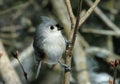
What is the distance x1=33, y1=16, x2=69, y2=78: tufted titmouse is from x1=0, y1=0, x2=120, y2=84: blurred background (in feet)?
4.15

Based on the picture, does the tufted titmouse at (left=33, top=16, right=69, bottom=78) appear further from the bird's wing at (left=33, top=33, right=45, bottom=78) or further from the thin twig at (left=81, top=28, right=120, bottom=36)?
the thin twig at (left=81, top=28, right=120, bottom=36)

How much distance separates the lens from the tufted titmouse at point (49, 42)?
1510 millimetres

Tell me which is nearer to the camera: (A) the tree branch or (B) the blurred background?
(A) the tree branch

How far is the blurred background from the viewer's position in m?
3.11

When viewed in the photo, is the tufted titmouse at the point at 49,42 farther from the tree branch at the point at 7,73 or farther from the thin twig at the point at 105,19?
the thin twig at the point at 105,19

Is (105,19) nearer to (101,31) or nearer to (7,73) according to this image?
(101,31)

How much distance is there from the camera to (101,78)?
326 centimetres

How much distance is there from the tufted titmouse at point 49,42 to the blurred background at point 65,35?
1.27 meters

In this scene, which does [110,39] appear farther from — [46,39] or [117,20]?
[46,39]

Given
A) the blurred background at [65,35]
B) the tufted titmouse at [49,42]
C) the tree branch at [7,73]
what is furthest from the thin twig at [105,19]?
the tufted titmouse at [49,42]

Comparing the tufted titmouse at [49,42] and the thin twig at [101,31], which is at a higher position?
the tufted titmouse at [49,42]

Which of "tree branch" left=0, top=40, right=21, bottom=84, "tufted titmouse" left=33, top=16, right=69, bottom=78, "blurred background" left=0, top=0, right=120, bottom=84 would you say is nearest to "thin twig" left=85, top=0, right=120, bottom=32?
"blurred background" left=0, top=0, right=120, bottom=84

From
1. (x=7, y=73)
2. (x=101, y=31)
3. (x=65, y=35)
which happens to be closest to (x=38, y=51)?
(x=7, y=73)

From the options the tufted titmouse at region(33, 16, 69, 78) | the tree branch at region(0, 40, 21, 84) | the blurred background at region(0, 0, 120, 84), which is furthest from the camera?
the blurred background at region(0, 0, 120, 84)
